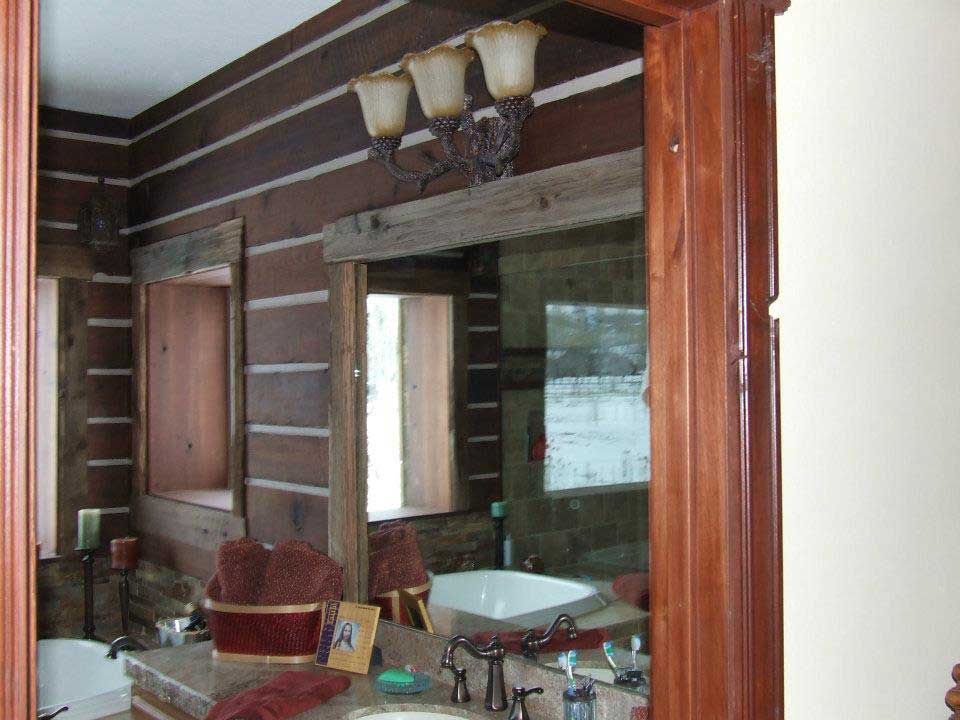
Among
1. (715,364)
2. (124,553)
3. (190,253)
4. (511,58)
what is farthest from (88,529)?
(715,364)

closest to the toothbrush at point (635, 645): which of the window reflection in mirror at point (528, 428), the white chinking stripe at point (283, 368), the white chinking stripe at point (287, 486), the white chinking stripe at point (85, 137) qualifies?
the window reflection in mirror at point (528, 428)

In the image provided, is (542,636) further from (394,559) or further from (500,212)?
(500,212)

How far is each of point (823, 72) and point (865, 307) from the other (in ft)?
0.90

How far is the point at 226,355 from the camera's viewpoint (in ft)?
6.90

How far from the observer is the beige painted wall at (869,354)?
0.94 metres

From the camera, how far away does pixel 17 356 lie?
51 centimetres

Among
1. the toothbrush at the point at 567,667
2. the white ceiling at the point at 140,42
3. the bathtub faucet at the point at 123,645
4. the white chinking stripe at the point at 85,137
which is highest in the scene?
the white ceiling at the point at 140,42

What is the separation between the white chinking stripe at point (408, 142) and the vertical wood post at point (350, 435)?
0.23 m

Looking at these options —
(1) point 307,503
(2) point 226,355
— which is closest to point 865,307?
(1) point 307,503

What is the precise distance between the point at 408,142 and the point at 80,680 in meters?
1.23

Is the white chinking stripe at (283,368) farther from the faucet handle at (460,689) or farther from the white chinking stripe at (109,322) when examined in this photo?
the faucet handle at (460,689)

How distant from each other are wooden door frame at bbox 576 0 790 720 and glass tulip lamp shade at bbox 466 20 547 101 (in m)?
0.63

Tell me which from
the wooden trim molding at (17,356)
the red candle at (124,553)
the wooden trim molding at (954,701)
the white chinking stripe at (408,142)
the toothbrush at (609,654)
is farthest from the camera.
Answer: the red candle at (124,553)

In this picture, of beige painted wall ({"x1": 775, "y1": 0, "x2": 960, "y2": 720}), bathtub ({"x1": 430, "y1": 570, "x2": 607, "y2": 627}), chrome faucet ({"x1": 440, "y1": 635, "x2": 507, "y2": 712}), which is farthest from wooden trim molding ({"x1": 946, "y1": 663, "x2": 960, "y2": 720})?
chrome faucet ({"x1": 440, "y1": 635, "x2": 507, "y2": 712})
